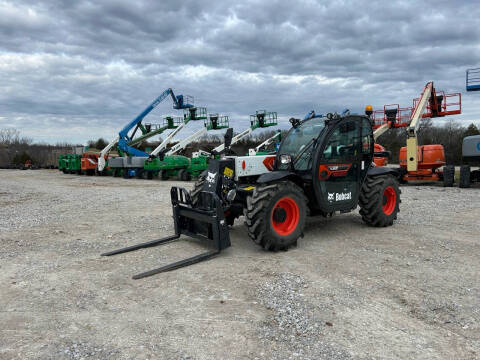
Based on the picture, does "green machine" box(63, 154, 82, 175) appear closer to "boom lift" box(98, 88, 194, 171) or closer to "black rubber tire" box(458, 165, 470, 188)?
"boom lift" box(98, 88, 194, 171)

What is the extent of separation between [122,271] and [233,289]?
1.63 m

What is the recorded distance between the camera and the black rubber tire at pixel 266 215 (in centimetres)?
537

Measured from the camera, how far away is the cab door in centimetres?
620

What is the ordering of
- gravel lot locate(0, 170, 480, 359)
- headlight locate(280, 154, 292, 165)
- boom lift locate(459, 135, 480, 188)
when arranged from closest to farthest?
gravel lot locate(0, 170, 480, 359) → headlight locate(280, 154, 292, 165) → boom lift locate(459, 135, 480, 188)

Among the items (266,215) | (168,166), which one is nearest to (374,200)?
(266,215)

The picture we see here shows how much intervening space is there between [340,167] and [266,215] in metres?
1.91

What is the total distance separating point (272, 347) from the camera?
3.12 m

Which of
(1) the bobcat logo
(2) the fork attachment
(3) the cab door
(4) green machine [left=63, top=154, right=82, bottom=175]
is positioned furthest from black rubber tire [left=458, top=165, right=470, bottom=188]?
(4) green machine [left=63, top=154, right=82, bottom=175]

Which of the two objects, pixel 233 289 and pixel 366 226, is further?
pixel 366 226

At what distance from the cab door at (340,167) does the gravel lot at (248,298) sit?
73 centimetres

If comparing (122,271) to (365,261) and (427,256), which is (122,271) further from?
(427,256)

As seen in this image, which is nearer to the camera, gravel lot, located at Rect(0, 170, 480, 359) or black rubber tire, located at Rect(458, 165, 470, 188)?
gravel lot, located at Rect(0, 170, 480, 359)

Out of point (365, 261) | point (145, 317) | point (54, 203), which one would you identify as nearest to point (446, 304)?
point (365, 261)

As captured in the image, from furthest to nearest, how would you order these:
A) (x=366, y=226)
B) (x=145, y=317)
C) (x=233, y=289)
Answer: (x=366, y=226) < (x=233, y=289) < (x=145, y=317)
